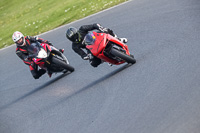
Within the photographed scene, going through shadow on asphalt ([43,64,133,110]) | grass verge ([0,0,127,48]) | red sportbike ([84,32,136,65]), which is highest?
red sportbike ([84,32,136,65])

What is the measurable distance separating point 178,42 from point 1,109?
5056 millimetres

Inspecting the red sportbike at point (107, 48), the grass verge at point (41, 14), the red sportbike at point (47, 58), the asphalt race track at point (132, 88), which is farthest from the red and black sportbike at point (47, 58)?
the grass verge at point (41, 14)

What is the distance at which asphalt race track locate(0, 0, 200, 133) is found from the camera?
6.80m

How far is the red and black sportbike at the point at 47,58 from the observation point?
11.8 meters

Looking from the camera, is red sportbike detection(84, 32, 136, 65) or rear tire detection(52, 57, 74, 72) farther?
rear tire detection(52, 57, 74, 72)

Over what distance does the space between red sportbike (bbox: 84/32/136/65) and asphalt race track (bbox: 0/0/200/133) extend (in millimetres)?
346

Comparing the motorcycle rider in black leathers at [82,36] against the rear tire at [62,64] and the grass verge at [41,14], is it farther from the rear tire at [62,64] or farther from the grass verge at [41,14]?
the grass verge at [41,14]

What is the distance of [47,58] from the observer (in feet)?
39.2

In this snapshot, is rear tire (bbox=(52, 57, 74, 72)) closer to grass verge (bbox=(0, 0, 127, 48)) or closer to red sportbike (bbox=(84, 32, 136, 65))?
red sportbike (bbox=(84, 32, 136, 65))

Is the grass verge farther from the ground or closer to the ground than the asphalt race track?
closer to the ground

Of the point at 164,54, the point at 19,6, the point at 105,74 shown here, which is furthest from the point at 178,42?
the point at 19,6

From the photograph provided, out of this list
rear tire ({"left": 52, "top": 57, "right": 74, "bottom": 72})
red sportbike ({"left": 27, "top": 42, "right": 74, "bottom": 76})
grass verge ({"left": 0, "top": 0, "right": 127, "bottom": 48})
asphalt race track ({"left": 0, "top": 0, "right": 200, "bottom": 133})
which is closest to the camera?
asphalt race track ({"left": 0, "top": 0, "right": 200, "bottom": 133})

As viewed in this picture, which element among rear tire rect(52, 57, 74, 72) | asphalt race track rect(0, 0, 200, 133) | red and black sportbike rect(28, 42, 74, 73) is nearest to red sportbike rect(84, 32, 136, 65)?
asphalt race track rect(0, 0, 200, 133)

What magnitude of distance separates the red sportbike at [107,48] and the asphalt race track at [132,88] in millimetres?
346
